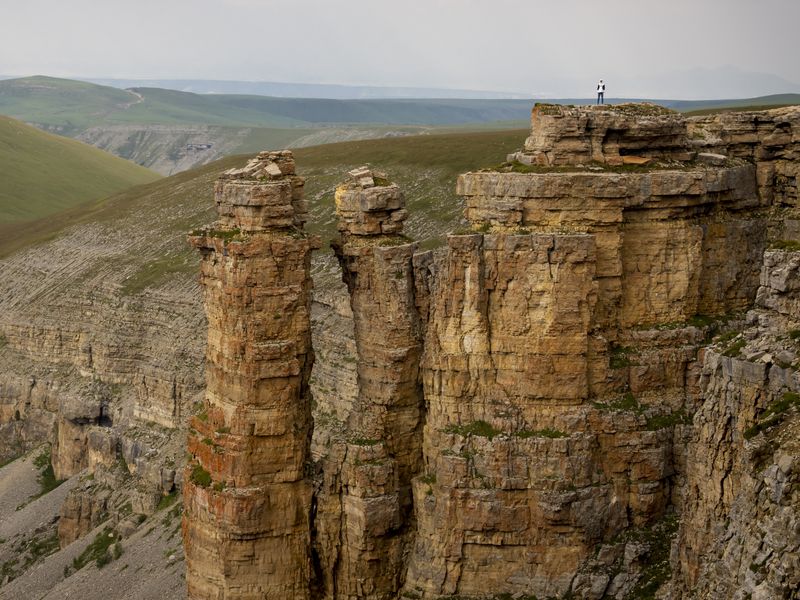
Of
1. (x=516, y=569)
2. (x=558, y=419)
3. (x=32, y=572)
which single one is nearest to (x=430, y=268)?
(x=558, y=419)

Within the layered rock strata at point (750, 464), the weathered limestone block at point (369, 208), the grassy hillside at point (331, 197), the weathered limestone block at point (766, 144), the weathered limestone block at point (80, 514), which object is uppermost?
the weathered limestone block at point (766, 144)

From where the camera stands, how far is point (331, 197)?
511 ft

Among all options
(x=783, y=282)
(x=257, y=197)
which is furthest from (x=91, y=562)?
(x=783, y=282)

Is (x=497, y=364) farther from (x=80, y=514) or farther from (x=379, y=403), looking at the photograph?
(x=80, y=514)

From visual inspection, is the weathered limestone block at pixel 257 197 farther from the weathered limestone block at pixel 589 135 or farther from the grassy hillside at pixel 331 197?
the grassy hillside at pixel 331 197

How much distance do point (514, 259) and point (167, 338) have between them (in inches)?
2918

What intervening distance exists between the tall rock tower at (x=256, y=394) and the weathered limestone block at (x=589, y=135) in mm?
11096

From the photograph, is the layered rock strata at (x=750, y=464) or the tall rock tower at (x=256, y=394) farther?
the tall rock tower at (x=256, y=394)

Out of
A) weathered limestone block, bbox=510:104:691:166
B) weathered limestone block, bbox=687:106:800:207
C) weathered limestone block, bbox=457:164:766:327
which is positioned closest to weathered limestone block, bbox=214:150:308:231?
weathered limestone block, bbox=457:164:766:327

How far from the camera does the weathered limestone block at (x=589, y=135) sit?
219 feet

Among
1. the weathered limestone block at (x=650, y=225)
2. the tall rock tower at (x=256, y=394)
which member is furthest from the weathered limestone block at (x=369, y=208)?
the weathered limestone block at (x=650, y=225)

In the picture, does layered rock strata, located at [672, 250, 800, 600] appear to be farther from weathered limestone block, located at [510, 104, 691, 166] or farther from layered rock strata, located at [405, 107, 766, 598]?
weathered limestone block, located at [510, 104, 691, 166]

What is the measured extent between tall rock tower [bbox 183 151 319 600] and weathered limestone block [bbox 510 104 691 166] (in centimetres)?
1110

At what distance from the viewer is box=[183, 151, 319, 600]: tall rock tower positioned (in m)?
67.9
